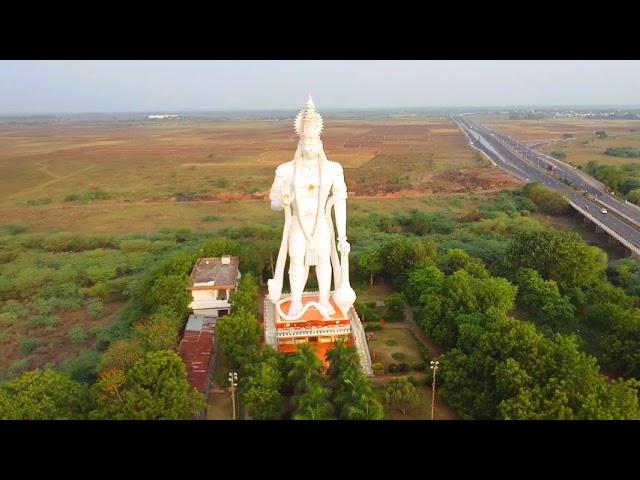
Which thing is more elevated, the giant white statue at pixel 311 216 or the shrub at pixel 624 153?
the giant white statue at pixel 311 216

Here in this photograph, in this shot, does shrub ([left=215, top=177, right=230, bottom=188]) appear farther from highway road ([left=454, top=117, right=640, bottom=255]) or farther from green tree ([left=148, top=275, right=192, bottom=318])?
green tree ([left=148, top=275, right=192, bottom=318])

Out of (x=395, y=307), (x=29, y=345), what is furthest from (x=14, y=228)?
(x=395, y=307)

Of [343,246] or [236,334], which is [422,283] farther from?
[236,334]

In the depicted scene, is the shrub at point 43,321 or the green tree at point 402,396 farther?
the shrub at point 43,321

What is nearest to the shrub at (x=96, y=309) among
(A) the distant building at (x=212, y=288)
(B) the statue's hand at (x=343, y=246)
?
(A) the distant building at (x=212, y=288)

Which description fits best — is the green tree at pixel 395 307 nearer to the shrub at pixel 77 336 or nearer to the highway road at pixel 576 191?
the shrub at pixel 77 336

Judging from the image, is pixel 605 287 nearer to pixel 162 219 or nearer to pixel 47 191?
pixel 162 219

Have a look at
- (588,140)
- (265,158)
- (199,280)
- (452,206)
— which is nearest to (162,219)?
(199,280)

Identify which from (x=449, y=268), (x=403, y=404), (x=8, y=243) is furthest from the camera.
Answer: (x=8, y=243)
